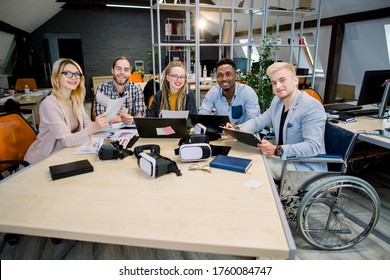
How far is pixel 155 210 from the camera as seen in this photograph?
1.11 m

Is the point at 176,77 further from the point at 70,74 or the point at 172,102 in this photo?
the point at 70,74

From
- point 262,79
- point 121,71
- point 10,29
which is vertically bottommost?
point 262,79

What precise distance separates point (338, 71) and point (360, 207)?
3831 millimetres

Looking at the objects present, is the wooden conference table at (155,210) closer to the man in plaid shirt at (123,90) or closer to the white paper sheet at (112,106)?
the white paper sheet at (112,106)

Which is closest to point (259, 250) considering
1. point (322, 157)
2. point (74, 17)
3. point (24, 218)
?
point (24, 218)

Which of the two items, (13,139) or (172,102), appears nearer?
(13,139)

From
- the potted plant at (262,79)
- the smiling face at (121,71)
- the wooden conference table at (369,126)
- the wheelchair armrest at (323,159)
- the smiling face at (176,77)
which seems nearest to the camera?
the wheelchair armrest at (323,159)

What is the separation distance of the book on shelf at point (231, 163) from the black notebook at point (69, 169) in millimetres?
690

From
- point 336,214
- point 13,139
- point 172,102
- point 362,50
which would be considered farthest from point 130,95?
point 362,50

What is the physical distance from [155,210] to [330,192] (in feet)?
4.35

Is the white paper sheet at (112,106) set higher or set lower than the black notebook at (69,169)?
higher

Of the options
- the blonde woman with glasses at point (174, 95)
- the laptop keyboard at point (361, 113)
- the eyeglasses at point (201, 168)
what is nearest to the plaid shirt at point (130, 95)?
the blonde woman with glasses at point (174, 95)

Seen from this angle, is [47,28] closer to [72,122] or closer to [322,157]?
[72,122]

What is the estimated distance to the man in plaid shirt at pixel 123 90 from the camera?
292cm
